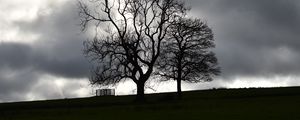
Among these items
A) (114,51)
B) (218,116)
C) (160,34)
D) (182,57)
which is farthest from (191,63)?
(218,116)

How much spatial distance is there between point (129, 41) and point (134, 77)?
4414 mm

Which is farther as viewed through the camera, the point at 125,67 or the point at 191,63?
the point at 191,63

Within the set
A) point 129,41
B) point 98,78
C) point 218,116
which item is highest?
point 129,41

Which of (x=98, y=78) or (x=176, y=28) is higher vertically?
(x=176, y=28)

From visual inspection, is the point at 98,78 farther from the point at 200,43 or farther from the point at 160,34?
the point at 200,43

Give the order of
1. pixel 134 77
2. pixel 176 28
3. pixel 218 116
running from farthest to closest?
pixel 176 28, pixel 134 77, pixel 218 116

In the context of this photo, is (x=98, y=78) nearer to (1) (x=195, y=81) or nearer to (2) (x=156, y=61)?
(2) (x=156, y=61)

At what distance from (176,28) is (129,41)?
25.5ft

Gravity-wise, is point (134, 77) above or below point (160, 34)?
below

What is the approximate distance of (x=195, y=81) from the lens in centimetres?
7706

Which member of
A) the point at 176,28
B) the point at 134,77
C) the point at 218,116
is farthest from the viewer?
the point at 176,28

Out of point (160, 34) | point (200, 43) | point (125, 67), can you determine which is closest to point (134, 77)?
point (125, 67)

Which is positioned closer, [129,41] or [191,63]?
[129,41]

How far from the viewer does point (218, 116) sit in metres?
38.3
